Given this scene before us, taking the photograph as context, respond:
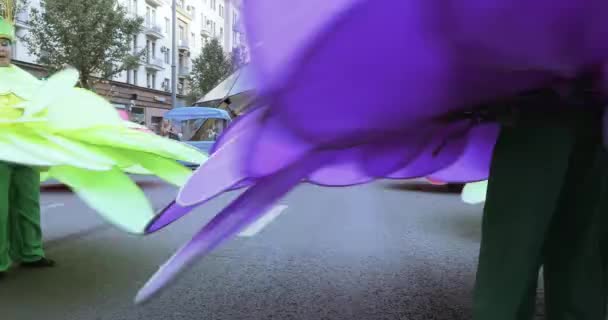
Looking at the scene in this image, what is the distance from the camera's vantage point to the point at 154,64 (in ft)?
146

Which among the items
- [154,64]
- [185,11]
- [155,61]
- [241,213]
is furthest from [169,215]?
Result: [185,11]

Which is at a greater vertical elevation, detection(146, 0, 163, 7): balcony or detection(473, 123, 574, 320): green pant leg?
detection(146, 0, 163, 7): balcony

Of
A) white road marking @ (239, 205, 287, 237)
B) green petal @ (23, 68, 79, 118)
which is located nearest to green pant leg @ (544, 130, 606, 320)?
green petal @ (23, 68, 79, 118)

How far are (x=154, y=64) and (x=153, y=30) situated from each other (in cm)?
254

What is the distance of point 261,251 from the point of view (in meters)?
5.03

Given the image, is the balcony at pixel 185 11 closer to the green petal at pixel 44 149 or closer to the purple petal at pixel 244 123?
the green petal at pixel 44 149

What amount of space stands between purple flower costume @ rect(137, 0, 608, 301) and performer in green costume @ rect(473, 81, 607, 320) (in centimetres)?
14

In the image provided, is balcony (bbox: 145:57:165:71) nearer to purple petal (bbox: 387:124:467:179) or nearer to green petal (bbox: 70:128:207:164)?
green petal (bbox: 70:128:207:164)

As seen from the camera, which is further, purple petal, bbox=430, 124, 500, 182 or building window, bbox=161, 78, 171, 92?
building window, bbox=161, 78, 171, 92

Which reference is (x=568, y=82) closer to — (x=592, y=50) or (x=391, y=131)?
(x=592, y=50)

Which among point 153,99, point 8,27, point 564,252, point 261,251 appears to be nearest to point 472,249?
point 261,251

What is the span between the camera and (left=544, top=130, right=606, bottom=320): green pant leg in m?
1.55

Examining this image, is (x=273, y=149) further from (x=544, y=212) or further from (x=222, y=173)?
(x=544, y=212)

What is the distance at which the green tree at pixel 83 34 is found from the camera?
2286 centimetres
